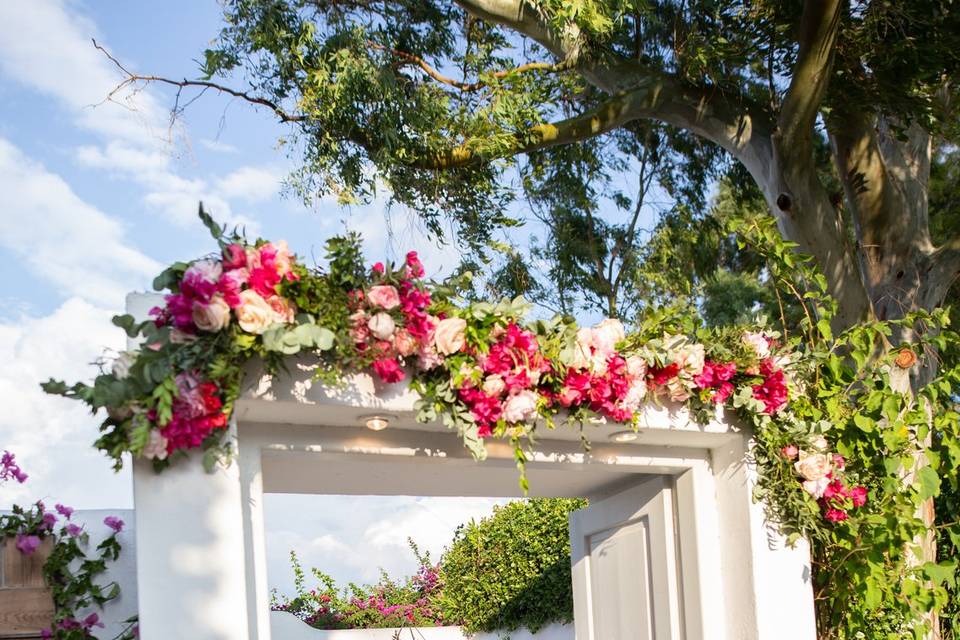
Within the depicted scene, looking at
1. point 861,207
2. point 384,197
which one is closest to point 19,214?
point 384,197

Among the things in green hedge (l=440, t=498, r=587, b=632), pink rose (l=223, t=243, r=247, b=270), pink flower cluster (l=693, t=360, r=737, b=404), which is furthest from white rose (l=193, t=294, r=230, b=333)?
green hedge (l=440, t=498, r=587, b=632)

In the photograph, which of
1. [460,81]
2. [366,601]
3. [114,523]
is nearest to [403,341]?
[114,523]

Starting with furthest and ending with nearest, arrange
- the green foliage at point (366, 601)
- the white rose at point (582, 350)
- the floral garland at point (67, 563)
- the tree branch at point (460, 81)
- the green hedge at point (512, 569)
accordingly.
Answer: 1. the green foliage at point (366, 601)
2. the green hedge at point (512, 569)
3. the tree branch at point (460, 81)
4. the floral garland at point (67, 563)
5. the white rose at point (582, 350)

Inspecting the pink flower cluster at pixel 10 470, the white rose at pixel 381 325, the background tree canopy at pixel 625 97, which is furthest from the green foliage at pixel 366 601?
the white rose at pixel 381 325

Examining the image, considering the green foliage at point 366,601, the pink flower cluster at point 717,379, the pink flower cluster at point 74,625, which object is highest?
the pink flower cluster at point 717,379

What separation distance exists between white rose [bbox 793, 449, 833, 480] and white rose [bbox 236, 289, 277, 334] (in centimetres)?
205

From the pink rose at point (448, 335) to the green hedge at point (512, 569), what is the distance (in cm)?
546

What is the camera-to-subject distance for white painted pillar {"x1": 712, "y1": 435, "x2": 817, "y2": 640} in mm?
3311

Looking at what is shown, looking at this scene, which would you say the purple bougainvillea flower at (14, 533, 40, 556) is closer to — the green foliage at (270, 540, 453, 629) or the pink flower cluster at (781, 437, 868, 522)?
the pink flower cluster at (781, 437, 868, 522)

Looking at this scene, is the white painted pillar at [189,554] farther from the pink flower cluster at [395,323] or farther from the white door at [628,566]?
the white door at [628,566]

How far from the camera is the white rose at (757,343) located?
332 centimetres

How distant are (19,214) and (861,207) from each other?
6378 mm

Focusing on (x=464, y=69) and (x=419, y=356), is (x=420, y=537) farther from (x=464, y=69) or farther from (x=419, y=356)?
(x=419, y=356)

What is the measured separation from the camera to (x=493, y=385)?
8.95 ft
